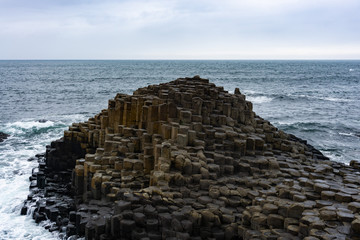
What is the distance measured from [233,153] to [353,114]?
31147 millimetres

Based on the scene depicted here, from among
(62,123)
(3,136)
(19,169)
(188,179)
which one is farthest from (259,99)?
(188,179)

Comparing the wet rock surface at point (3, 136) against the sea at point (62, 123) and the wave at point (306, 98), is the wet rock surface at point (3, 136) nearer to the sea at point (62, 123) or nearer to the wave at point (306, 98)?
the sea at point (62, 123)

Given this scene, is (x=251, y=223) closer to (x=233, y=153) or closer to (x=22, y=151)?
(x=233, y=153)

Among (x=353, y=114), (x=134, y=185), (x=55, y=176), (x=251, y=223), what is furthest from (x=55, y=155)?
(x=353, y=114)

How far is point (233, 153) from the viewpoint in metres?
14.6

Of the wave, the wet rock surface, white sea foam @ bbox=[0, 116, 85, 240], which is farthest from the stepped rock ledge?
the wave

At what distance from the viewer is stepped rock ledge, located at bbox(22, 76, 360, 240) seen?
1052cm

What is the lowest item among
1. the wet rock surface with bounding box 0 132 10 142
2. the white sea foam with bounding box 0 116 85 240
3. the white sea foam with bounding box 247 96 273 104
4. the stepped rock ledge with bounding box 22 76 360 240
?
the white sea foam with bounding box 0 116 85 240

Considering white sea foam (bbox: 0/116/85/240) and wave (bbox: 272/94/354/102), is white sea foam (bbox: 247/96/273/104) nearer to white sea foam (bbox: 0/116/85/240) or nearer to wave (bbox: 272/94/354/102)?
wave (bbox: 272/94/354/102)

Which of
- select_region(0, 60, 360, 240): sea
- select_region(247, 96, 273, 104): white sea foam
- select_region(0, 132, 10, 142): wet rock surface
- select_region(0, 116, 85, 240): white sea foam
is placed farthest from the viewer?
select_region(247, 96, 273, 104): white sea foam

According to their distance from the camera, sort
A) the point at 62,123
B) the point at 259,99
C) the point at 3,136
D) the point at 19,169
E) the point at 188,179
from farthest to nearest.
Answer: the point at 259,99
the point at 62,123
the point at 3,136
the point at 19,169
the point at 188,179

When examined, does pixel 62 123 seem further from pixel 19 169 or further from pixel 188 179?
pixel 188 179

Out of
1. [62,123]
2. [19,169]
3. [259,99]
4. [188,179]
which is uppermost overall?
[188,179]

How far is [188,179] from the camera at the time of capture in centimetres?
1252
